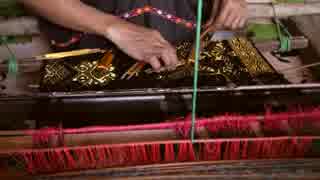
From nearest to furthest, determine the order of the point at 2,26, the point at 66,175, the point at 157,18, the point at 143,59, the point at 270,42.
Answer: the point at 66,175
the point at 143,59
the point at 157,18
the point at 270,42
the point at 2,26

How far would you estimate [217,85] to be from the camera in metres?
1.31

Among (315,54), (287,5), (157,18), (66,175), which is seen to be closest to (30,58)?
(157,18)

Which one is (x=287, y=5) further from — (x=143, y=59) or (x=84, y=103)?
(x=84, y=103)

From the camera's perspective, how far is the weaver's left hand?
5.65 feet

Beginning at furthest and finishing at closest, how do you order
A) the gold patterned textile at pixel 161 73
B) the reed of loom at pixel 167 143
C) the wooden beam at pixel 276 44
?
the wooden beam at pixel 276 44, the gold patterned textile at pixel 161 73, the reed of loom at pixel 167 143

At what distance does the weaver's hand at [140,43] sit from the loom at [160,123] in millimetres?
55

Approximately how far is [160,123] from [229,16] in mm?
773

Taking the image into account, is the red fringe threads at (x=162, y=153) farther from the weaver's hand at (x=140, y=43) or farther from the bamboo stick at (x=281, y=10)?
the bamboo stick at (x=281, y=10)

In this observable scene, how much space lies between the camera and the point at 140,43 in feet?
4.77

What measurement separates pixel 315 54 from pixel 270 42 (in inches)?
7.2

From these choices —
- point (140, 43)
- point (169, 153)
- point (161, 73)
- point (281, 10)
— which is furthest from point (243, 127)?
point (281, 10)

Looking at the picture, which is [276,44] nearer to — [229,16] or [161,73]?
[229,16]

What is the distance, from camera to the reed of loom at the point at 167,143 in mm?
1102

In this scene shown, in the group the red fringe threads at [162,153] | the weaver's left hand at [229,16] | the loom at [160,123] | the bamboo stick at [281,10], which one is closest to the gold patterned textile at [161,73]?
the loom at [160,123]
